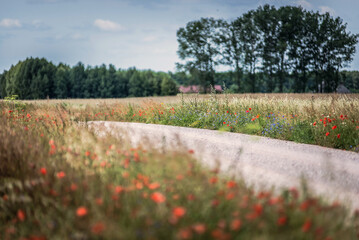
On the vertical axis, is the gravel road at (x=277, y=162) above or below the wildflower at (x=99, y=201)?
below

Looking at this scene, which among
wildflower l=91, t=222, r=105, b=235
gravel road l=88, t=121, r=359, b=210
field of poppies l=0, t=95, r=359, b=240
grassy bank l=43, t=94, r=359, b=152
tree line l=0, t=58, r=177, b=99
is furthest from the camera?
tree line l=0, t=58, r=177, b=99

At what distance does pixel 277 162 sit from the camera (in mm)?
5926

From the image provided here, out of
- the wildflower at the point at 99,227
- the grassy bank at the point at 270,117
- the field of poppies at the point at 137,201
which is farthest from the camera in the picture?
the grassy bank at the point at 270,117

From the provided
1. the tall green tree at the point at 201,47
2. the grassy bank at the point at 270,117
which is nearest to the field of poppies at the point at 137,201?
the grassy bank at the point at 270,117

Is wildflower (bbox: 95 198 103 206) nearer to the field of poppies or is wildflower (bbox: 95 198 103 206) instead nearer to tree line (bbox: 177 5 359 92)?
the field of poppies

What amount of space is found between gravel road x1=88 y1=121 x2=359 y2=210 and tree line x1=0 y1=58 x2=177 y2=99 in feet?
191

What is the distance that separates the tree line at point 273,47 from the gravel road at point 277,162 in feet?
118

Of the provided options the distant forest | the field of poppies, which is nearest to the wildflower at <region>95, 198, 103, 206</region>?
the field of poppies

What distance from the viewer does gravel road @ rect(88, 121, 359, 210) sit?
4.41 metres

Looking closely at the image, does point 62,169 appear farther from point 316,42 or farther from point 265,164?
point 316,42

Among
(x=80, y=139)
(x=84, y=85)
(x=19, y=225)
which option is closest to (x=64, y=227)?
(x=19, y=225)

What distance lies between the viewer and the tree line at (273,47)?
41781 mm

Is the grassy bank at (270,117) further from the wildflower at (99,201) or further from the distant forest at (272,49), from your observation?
the distant forest at (272,49)

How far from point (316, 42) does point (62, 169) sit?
4448cm
